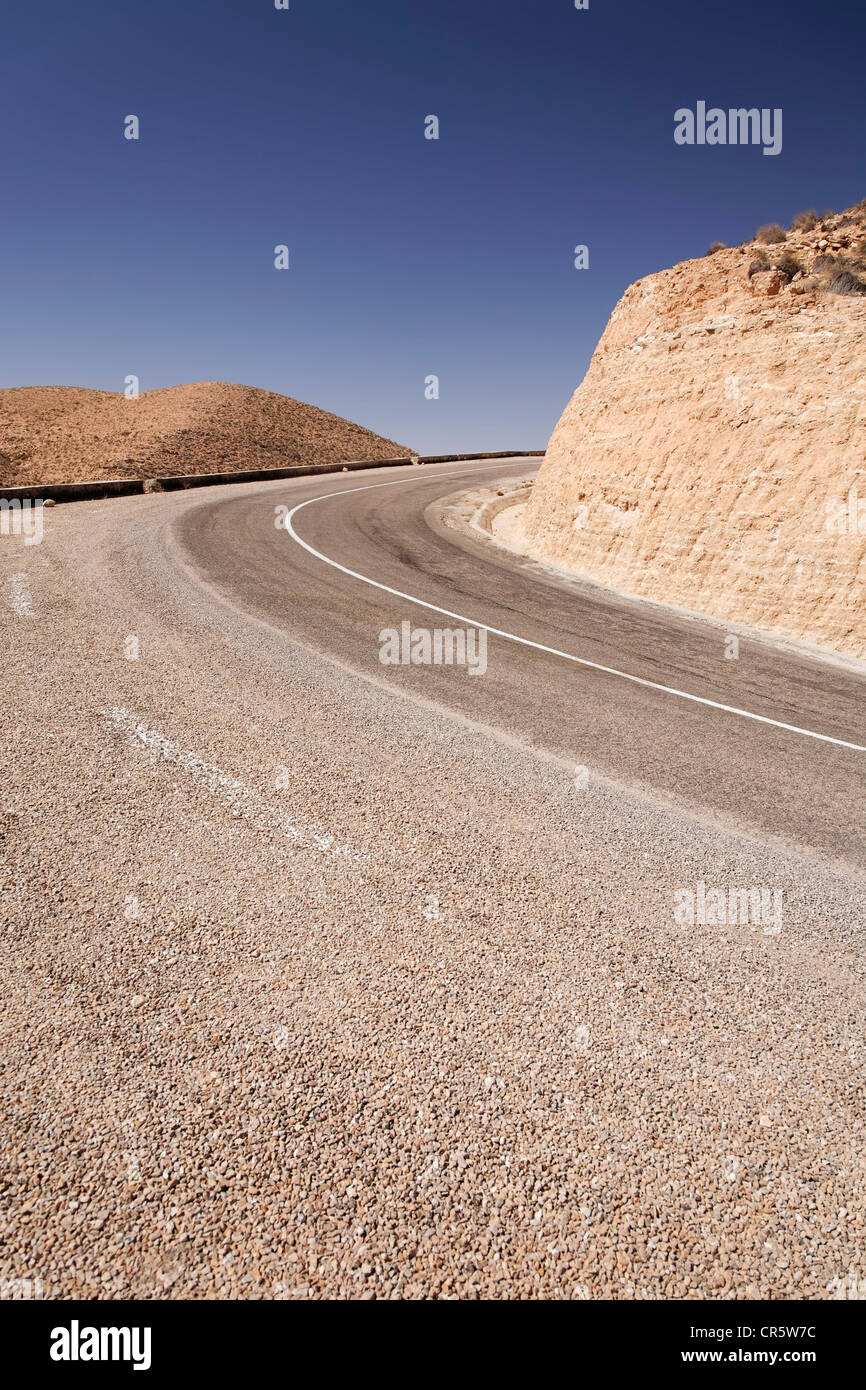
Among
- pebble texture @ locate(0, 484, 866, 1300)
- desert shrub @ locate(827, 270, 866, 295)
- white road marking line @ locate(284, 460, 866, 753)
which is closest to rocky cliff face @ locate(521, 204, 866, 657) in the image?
desert shrub @ locate(827, 270, 866, 295)

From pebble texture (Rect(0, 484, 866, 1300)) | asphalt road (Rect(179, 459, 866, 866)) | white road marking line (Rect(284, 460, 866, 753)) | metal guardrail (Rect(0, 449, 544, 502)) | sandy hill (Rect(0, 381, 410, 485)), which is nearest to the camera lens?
pebble texture (Rect(0, 484, 866, 1300))

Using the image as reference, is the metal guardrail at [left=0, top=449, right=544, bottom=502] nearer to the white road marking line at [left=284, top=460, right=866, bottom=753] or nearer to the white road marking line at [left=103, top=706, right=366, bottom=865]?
the white road marking line at [left=284, top=460, right=866, bottom=753]

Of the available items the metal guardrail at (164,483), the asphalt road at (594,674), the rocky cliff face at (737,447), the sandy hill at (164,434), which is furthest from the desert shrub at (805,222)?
the sandy hill at (164,434)

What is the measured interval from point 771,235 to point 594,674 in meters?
14.9

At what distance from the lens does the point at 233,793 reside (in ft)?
14.5

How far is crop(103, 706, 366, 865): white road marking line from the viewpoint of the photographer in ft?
13.1

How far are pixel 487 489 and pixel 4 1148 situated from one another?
29.4 metres

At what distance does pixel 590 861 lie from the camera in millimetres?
4070

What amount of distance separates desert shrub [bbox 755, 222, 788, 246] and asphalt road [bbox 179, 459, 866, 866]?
9.84m

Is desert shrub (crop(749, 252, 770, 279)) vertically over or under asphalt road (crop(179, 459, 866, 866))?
over

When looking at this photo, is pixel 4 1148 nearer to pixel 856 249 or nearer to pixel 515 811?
pixel 515 811

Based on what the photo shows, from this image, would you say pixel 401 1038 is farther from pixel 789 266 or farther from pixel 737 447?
pixel 789 266

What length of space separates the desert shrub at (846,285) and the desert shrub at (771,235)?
418 centimetres
